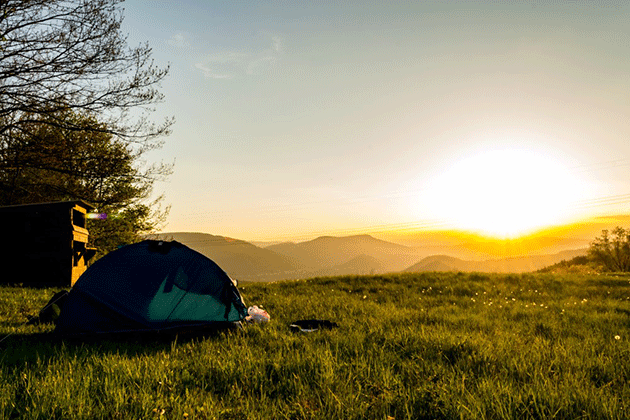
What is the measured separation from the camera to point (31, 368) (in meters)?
4.53

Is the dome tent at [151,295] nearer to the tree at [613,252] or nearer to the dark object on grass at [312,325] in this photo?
the dark object on grass at [312,325]

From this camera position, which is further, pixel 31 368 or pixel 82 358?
pixel 82 358

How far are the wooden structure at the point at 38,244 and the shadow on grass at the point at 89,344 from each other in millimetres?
9076

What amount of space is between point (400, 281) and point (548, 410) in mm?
11806

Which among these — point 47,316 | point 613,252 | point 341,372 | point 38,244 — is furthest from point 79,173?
point 613,252

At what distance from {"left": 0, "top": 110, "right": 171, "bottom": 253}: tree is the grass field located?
348 inches

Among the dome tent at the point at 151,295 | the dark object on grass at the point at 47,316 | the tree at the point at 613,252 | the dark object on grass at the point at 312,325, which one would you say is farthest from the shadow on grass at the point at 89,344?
the tree at the point at 613,252

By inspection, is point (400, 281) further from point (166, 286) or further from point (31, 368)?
point (31, 368)

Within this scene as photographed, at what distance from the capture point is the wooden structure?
1445 centimetres

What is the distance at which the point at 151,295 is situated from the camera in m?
6.18

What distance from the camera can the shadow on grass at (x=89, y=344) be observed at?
16.5ft

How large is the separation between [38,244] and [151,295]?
1124 cm

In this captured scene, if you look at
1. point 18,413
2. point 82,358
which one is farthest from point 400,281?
point 18,413

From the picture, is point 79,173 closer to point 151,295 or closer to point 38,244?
point 38,244
